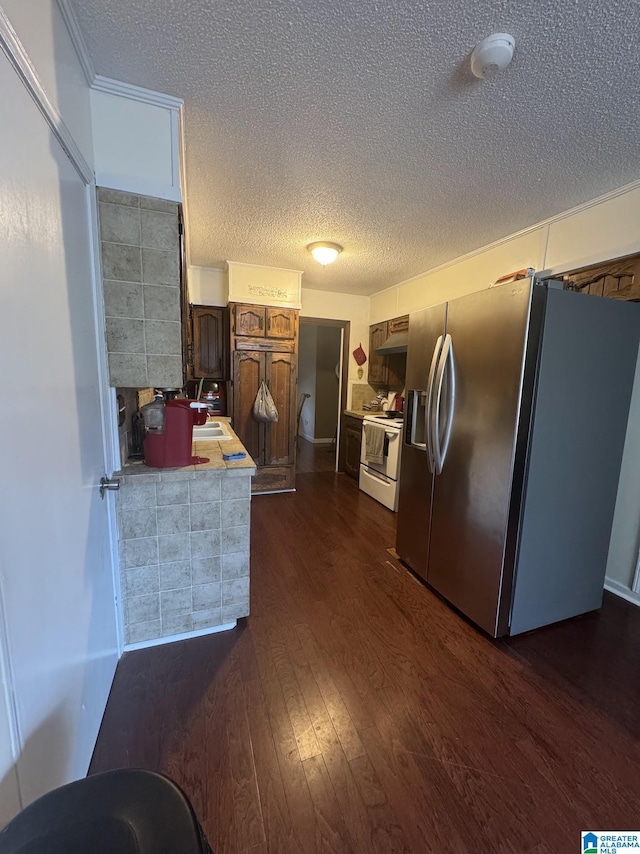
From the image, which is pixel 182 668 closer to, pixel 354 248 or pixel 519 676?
pixel 519 676

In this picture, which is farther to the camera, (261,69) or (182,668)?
(182,668)

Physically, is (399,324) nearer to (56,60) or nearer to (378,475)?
(378,475)

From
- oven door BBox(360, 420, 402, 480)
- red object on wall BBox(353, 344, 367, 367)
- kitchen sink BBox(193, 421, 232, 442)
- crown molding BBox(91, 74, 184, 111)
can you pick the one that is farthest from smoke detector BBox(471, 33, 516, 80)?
red object on wall BBox(353, 344, 367, 367)

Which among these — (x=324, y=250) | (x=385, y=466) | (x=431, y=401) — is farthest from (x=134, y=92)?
(x=385, y=466)

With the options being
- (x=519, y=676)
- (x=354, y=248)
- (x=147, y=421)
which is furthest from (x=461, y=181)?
(x=519, y=676)

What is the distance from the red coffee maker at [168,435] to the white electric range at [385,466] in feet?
6.84

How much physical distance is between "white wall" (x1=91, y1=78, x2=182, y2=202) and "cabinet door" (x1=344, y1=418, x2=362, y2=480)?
321 cm

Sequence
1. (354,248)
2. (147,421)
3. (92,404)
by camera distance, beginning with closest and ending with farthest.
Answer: (92,404)
(147,421)
(354,248)

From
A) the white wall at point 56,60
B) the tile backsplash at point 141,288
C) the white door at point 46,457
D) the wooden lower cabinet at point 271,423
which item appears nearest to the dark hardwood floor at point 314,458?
the wooden lower cabinet at point 271,423

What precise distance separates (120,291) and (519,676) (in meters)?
2.52

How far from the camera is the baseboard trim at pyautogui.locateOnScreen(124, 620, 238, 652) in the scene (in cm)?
170

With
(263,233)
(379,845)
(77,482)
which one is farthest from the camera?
(263,233)

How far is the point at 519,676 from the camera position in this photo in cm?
161

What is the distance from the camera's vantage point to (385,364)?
443 centimetres
